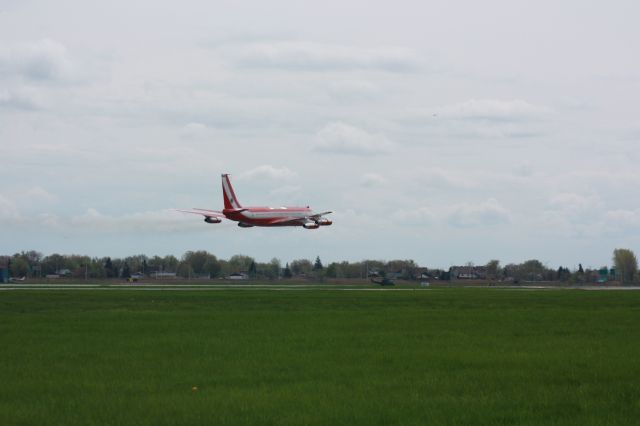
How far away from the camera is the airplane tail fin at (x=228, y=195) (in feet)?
381
